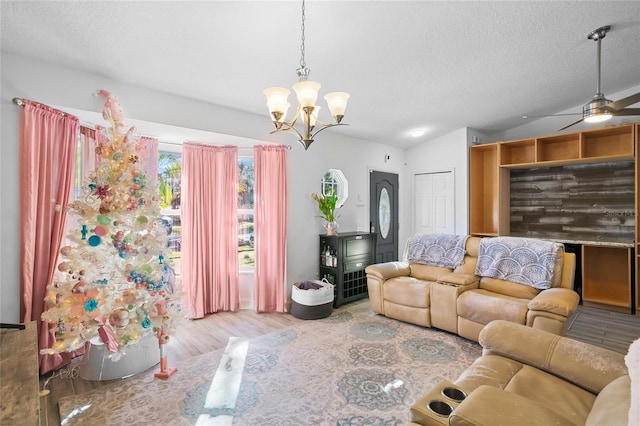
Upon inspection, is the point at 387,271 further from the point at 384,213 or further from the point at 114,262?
the point at 114,262

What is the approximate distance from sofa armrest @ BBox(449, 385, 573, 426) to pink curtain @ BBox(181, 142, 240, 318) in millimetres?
3352

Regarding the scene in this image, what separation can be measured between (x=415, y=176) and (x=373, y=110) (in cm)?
250

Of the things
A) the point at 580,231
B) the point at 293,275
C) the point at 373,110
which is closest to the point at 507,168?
the point at 580,231

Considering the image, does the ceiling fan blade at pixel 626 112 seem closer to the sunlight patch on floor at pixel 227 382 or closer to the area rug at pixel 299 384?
the area rug at pixel 299 384

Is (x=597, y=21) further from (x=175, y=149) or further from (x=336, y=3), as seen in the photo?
(x=175, y=149)

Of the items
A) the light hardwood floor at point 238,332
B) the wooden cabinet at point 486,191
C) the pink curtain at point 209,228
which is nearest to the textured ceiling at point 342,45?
the pink curtain at point 209,228

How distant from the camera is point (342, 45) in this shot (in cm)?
255

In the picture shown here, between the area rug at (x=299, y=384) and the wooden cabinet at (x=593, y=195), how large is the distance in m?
2.74

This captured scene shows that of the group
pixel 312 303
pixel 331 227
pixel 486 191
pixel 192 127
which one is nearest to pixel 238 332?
pixel 312 303

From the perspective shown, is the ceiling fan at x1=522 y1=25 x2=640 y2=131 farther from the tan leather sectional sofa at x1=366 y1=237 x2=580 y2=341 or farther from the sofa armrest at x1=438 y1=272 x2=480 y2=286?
the sofa armrest at x1=438 y1=272 x2=480 y2=286

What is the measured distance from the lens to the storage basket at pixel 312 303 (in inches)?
148

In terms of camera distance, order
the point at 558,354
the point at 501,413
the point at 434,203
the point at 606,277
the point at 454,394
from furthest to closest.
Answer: the point at 434,203 → the point at 606,277 → the point at 558,354 → the point at 454,394 → the point at 501,413

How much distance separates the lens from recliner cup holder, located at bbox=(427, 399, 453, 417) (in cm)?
132

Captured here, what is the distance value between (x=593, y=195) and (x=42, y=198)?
652cm
